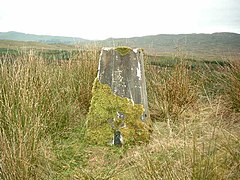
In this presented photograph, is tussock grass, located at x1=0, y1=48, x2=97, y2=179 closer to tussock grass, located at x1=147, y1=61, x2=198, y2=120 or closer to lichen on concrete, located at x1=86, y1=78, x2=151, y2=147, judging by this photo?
lichen on concrete, located at x1=86, y1=78, x2=151, y2=147

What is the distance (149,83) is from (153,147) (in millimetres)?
2340

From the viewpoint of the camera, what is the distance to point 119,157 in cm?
327

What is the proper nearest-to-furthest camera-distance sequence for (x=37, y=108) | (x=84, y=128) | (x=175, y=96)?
(x=37, y=108), (x=84, y=128), (x=175, y=96)

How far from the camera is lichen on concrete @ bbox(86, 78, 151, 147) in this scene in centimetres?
366

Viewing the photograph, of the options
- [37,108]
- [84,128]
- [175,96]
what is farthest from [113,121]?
[175,96]

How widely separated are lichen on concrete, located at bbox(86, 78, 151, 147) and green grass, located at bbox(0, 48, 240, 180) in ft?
0.46

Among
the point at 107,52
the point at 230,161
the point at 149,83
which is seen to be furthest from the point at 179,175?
the point at 149,83

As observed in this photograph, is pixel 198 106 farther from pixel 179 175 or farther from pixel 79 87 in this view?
pixel 179 175

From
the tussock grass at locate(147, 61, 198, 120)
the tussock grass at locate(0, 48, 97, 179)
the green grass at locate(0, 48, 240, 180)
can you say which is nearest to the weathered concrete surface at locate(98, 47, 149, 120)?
the green grass at locate(0, 48, 240, 180)

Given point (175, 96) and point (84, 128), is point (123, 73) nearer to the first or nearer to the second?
point (84, 128)

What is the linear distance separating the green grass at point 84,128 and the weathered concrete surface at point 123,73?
57 centimetres

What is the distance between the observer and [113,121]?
3713mm

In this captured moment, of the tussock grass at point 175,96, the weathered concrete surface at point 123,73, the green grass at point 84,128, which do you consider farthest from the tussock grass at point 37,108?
the tussock grass at point 175,96

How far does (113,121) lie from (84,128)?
466 millimetres
